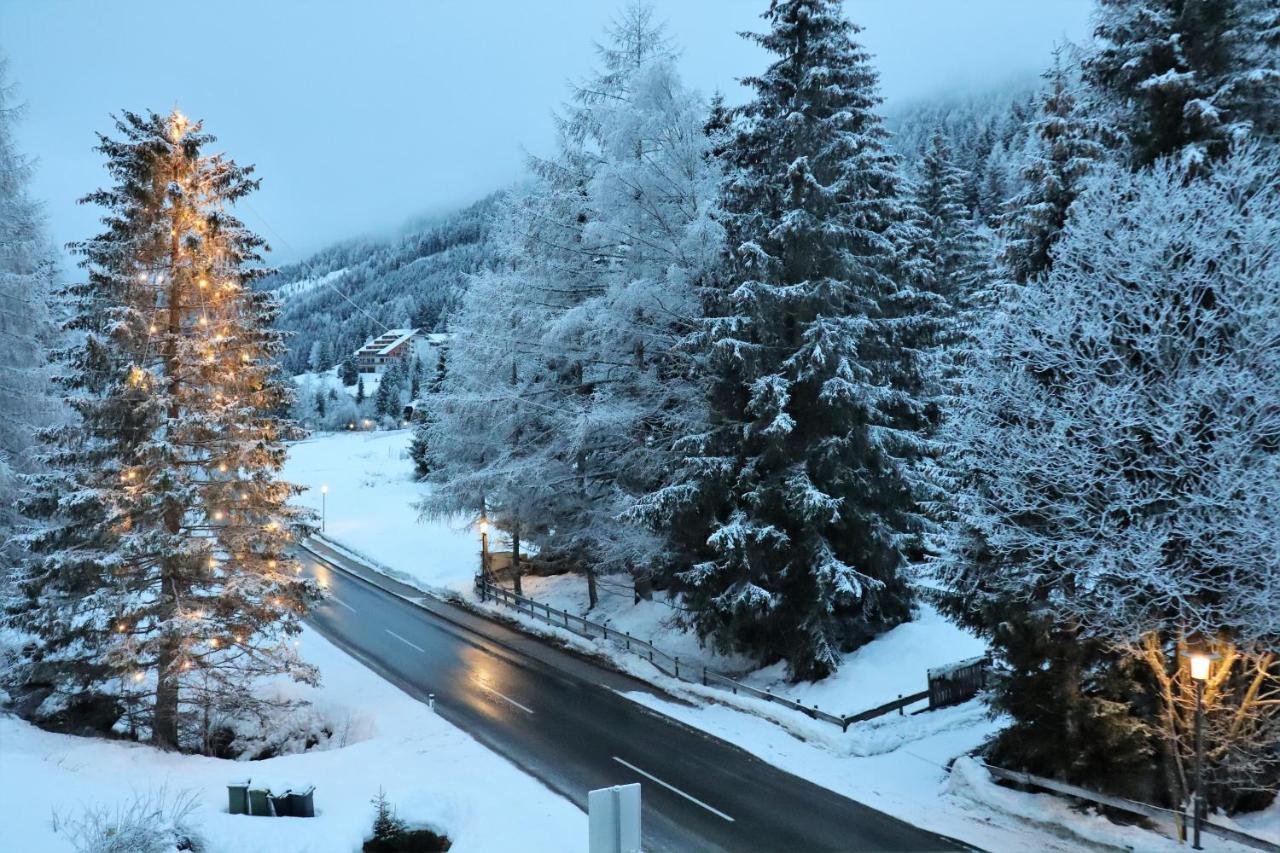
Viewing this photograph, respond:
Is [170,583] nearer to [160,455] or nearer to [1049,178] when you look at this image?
[160,455]

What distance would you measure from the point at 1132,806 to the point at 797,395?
9.64m

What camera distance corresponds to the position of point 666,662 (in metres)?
20.3

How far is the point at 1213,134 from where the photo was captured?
11320 millimetres

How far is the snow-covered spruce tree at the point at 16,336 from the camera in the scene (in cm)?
1723

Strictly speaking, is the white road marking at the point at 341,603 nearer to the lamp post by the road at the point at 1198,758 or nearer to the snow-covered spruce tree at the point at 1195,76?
the lamp post by the road at the point at 1198,758

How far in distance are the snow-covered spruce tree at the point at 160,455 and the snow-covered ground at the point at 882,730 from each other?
2.04 m

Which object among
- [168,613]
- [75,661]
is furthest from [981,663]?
[75,661]

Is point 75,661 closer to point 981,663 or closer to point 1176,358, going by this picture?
point 981,663

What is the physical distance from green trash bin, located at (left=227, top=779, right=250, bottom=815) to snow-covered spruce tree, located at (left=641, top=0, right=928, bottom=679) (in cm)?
944

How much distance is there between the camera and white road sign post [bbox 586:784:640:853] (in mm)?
5738

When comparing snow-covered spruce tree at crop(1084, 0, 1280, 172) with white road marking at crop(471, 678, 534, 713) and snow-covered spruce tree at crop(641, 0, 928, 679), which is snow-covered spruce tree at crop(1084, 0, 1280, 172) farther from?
white road marking at crop(471, 678, 534, 713)

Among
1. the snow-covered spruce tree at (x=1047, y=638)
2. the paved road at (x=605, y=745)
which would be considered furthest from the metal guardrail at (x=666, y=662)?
the snow-covered spruce tree at (x=1047, y=638)

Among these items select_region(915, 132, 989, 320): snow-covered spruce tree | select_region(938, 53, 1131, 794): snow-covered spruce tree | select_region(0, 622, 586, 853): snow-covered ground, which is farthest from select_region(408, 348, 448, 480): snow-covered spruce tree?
select_region(915, 132, 989, 320): snow-covered spruce tree

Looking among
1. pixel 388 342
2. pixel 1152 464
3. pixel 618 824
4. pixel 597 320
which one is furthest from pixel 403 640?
pixel 388 342
